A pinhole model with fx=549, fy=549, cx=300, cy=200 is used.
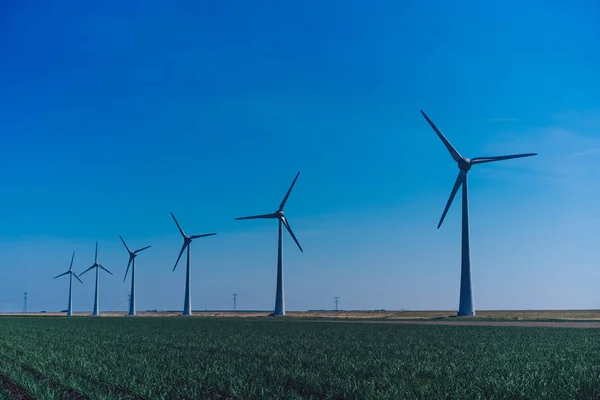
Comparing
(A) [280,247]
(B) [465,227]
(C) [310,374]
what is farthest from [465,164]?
(C) [310,374]

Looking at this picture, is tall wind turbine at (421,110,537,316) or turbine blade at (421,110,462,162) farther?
turbine blade at (421,110,462,162)

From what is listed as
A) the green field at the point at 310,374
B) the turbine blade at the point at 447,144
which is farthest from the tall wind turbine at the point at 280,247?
the green field at the point at 310,374

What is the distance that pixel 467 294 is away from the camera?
315 feet

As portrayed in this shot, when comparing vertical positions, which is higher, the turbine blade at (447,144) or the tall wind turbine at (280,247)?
the turbine blade at (447,144)

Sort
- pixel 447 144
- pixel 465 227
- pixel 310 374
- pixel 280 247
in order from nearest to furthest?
pixel 310 374 < pixel 465 227 < pixel 447 144 < pixel 280 247

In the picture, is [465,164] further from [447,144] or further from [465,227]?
[465,227]

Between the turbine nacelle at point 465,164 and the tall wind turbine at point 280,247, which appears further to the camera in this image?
the tall wind turbine at point 280,247

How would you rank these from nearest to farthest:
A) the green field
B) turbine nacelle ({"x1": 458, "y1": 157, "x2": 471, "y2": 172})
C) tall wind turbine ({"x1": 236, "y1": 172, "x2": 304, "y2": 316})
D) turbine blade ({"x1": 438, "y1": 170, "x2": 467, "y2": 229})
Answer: the green field < turbine blade ({"x1": 438, "y1": 170, "x2": 467, "y2": 229}) < turbine nacelle ({"x1": 458, "y1": 157, "x2": 471, "y2": 172}) < tall wind turbine ({"x1": 236, "y1": 172, "x2": 304, "y2": 316})

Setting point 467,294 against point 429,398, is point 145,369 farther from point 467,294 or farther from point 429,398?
point 467,294

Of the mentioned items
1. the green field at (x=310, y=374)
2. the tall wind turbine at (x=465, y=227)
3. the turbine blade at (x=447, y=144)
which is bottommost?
the green field at (x=310, y=374)

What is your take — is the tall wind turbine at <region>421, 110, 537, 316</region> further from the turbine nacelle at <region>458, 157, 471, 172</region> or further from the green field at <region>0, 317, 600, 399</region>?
the green field at <region>0, 317, 600, 399</region>

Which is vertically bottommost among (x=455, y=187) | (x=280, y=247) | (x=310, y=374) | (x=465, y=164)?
(x=310, y=374)

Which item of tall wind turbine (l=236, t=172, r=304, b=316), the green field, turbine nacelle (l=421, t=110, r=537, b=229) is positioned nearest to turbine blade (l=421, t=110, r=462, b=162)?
turbine nacelle (l=421, t=110, r=537, b=229)

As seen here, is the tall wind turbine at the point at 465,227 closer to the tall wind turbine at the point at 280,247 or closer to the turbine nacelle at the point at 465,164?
the turbine nacelle at the point at 465,164
